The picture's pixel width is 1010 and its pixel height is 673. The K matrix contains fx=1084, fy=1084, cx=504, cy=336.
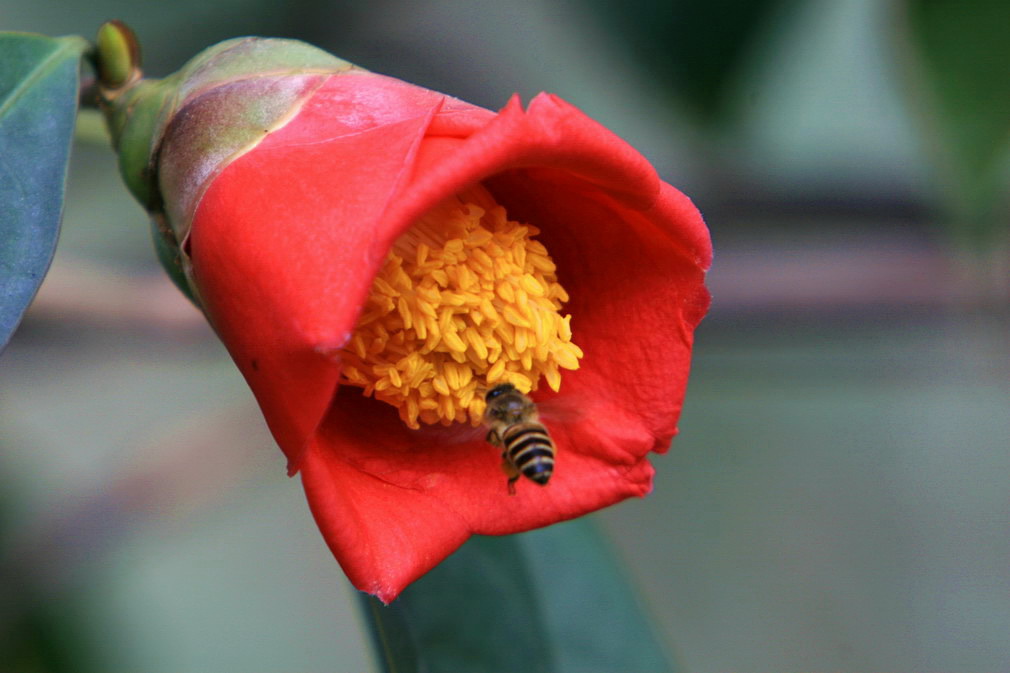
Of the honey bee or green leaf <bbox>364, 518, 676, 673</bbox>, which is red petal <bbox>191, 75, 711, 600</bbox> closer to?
the honey bee

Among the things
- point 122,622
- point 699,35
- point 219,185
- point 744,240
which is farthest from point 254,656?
point 219,185

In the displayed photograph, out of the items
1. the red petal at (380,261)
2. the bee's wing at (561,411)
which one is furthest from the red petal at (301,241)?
the bee's wing at (561,411)

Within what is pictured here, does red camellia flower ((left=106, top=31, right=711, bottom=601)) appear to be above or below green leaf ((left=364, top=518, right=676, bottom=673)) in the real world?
above

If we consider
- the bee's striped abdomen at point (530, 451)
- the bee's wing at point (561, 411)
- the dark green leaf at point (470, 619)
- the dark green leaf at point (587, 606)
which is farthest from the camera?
the dark green leaf at point (587, 606)

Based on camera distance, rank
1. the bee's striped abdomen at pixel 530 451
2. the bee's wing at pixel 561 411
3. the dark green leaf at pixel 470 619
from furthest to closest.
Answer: the dark green leaf at pixel 470 619
the bee's wing at pixel 561 411
the bee's striped abdomen at pixel 530 451

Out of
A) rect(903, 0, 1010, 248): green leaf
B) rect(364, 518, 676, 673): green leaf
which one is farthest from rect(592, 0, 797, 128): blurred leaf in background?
rect(364, 518, 676, 673): green leaf

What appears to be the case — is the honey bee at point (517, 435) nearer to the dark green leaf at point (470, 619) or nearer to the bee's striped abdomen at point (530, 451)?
the bee's striped abdomen at point (530, 451)
